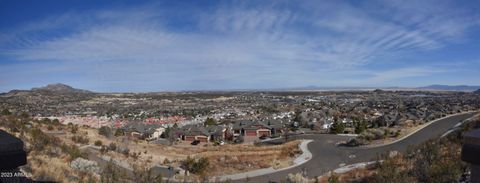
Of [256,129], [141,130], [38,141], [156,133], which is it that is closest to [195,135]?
[156,133]

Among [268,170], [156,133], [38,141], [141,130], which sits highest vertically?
[38,141]

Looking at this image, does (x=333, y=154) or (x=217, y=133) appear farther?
(x=217, y=133)

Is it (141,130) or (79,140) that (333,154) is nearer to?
(79,140)

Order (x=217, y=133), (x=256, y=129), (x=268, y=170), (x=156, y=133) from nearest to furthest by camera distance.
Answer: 1. (x=268, y=170)
2. (x=217, y=133)
3. (x=256, y=129)
4. (x=156, y=133)

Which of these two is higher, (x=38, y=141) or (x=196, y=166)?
(x=38, y=141)

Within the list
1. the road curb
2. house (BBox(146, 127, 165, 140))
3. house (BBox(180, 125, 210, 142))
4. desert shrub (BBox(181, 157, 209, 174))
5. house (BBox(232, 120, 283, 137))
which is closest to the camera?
the road curb

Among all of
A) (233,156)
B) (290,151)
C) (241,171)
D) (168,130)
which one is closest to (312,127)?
(168,130)

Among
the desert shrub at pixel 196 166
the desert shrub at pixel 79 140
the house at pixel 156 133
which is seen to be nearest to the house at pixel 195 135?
the house at pixel 156 133

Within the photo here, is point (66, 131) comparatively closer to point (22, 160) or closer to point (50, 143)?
point (50, 143)

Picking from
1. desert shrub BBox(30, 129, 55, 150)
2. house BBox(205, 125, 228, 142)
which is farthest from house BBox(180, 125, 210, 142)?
desert shrub BBox(30, 129, 55, 150)

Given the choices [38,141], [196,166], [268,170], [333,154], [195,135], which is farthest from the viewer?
[195,135]

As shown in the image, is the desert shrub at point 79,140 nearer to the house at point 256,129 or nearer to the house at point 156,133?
the house at point 156,133

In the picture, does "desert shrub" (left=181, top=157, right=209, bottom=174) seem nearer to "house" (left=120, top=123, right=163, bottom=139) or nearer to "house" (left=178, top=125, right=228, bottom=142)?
"house" (left=178, top=125, right=228, bottom=142)
